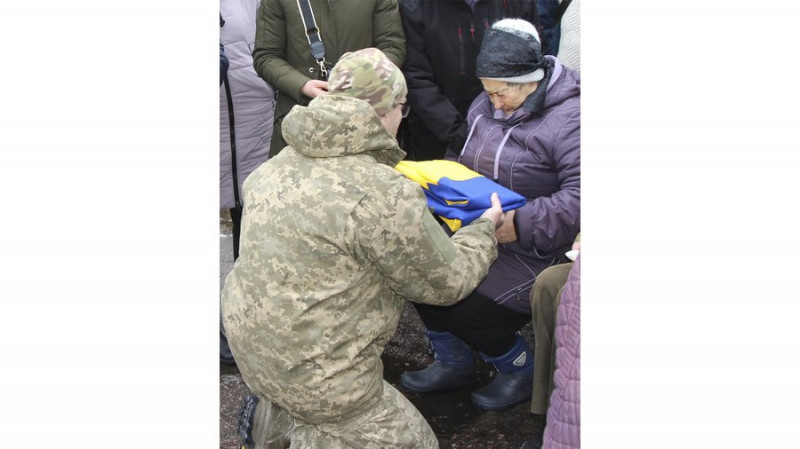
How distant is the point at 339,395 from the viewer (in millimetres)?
2531

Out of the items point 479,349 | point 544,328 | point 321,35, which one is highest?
point 321,35

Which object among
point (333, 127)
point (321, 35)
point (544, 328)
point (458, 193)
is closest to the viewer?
point (333, 127)

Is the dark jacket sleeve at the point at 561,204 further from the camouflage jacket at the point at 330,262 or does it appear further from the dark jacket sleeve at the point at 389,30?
the dark jacket sleeve at the point at 389,30

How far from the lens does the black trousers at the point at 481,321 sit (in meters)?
3.48

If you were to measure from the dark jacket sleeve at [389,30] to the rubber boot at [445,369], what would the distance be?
1284 millimetres

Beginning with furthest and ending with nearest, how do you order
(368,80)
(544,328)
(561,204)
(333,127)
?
(561,204), (544,328), (368,80), (333,127)

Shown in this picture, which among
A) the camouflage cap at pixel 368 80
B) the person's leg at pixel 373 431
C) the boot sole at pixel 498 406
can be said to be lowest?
the boot sole at pixel 498 406

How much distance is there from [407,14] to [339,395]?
82.9 inches

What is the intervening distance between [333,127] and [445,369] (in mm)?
1789

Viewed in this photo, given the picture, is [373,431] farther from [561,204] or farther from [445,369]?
[445,369]

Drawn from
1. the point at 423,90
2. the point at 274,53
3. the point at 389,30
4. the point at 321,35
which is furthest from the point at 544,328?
the point at 274,53

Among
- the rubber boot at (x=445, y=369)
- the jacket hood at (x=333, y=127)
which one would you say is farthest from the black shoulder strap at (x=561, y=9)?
the jacket hood at (x=333, y=127)

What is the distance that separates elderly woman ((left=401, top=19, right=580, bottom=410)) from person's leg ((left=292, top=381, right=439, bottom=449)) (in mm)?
846

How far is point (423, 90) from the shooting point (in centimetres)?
396
